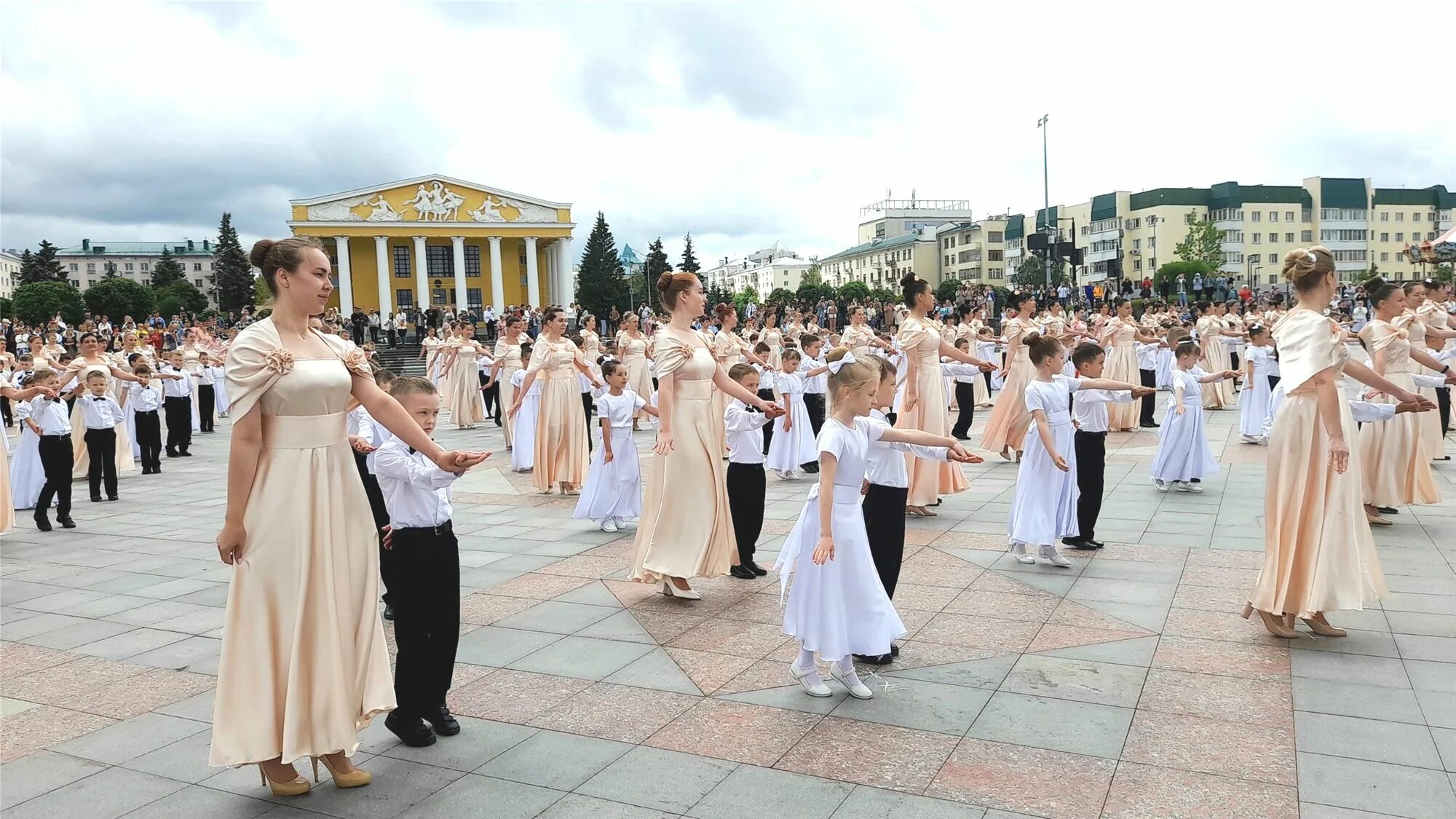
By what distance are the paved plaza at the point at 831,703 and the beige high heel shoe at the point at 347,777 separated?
0.03 meters

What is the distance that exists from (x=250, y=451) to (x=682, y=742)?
2227 millimetres

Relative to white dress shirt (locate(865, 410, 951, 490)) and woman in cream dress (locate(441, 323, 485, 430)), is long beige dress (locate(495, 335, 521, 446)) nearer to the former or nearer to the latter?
woman in cream dress (locate(441, 323, 485, 430))

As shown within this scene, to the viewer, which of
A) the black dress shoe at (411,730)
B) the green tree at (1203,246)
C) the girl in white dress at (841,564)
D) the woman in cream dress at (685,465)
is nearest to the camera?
the black dress shoe at (411,730)

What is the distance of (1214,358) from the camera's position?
1988 centimetres

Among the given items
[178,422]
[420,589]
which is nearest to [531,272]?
[178,422]

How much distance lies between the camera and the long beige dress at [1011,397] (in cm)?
1363

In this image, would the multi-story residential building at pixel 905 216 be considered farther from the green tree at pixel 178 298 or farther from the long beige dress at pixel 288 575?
the long beige dress at pixel 288 575

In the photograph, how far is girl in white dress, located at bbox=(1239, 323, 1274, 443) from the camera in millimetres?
14195

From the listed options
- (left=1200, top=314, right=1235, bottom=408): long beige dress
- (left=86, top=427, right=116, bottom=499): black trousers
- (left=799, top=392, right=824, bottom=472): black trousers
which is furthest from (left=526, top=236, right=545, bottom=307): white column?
(left=86, top=427, right=116, bottom=499): black trousers

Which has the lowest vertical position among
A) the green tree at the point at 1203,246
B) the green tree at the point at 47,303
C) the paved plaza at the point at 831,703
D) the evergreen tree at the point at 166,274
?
the paved plaza at the point at 831,703

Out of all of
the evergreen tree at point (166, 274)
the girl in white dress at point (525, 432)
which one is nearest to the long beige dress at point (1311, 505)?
the girl in white dress at point (525, 432)

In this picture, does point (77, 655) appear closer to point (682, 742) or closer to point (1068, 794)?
point (682, 742)

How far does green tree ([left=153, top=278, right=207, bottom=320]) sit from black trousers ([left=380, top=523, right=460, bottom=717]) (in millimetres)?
100378

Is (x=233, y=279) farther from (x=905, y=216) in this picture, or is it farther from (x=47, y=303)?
(x=905, y=216)
